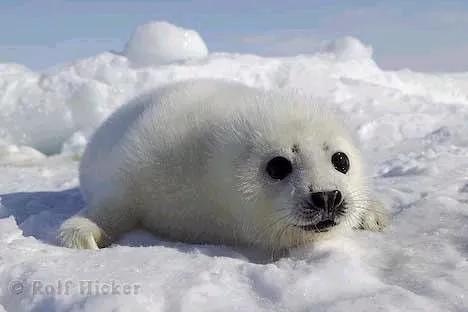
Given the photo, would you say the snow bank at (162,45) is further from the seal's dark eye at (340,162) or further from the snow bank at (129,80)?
the seal's dark eye at (340,162)

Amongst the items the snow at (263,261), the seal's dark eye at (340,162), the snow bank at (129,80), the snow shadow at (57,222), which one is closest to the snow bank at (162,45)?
the snow bank at (129,80)

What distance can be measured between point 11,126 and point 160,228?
6.76 metres

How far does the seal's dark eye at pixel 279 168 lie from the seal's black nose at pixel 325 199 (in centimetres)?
20

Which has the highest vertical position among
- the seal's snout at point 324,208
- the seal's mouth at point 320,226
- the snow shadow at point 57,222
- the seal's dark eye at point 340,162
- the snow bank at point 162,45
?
the snow bank at point 162,45

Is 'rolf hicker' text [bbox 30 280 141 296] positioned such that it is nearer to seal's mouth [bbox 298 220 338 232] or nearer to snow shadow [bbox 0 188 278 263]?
snow shadow [bbox 0 188 278 263]

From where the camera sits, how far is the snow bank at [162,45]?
10391mm

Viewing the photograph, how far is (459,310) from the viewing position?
1.79 meters

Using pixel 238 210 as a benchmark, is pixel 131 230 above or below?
below

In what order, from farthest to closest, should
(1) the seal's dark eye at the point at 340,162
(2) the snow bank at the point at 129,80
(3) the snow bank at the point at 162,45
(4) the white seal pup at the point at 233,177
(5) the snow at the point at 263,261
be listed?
(3) the snow bank at the point at 162,45 → (2) the snow bank at the point at 129,80 → (1) the seal's dark eye at the point at 340,162 → (4) the white seal pup at the point at 233,177 → (5) the snow at the point at 263,261

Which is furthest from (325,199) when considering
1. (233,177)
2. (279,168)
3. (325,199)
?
(233,177)

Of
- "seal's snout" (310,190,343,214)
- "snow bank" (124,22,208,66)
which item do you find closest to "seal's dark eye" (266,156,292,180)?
"seal's snout" (310,190,343,214)

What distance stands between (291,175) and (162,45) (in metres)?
8.49

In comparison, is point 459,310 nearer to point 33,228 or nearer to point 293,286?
point 293,286

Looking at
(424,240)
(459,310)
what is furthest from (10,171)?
(459,310)
